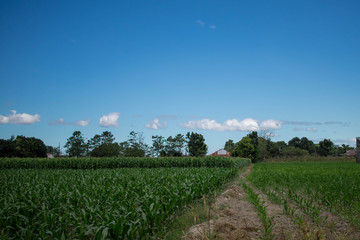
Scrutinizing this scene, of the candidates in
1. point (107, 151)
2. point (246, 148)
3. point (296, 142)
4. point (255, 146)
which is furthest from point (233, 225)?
point (296, 142)

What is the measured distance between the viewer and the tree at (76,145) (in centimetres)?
7618

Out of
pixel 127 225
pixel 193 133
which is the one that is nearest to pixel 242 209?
pixel 127 225

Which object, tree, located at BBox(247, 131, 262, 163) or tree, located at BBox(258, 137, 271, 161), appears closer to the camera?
tree, located at BBox(247, 131, 262, 163)

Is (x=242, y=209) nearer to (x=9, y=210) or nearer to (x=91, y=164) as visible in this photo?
(x=9, y=210)

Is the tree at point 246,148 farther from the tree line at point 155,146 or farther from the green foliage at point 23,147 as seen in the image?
the green foliage at point 23,147

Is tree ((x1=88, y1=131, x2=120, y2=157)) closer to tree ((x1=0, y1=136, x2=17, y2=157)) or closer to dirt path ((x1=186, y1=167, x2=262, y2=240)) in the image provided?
tree ((x1=0, y1=136, x2=17, y2=157))

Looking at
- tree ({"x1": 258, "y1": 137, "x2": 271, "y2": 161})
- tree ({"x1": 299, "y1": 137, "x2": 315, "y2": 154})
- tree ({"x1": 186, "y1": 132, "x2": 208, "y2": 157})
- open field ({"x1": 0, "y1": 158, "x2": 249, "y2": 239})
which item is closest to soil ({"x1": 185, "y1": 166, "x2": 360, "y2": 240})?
open field ({"x1": 0, "y1": 158, "x2": 249, "y2": 239})

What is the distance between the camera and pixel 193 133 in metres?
76.6

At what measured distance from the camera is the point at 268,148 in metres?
78.9

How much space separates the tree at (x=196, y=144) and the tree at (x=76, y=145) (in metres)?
36.5

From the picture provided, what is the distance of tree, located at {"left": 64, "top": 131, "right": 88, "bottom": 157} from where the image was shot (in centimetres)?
7618

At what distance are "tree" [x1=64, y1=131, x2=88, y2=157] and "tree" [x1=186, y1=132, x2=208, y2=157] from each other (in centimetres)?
3653

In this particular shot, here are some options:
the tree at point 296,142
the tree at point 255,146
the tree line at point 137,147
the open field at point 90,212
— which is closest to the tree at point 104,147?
the tree line at point 137,147

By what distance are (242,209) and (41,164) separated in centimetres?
3034
